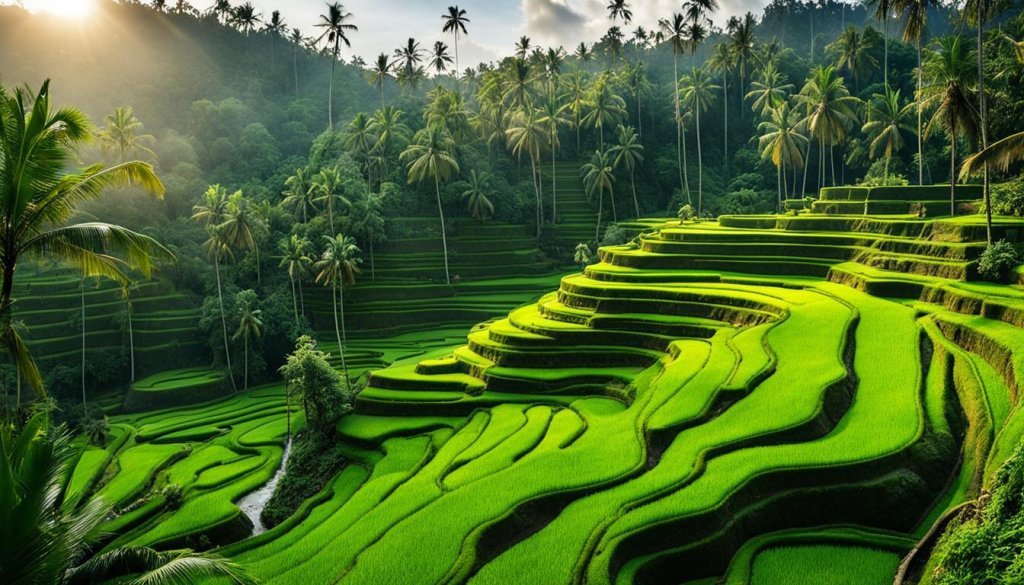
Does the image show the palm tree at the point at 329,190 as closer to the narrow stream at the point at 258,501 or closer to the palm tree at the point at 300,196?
the palm tree at the point at 300,196

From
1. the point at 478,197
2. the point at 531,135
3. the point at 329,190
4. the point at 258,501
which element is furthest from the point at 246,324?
the point at 531,135

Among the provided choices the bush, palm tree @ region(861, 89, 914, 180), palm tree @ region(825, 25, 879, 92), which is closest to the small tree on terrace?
the bush

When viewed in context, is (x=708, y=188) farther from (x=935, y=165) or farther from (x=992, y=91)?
(x=992, y=91)

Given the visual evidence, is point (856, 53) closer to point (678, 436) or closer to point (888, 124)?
point (888, 124)

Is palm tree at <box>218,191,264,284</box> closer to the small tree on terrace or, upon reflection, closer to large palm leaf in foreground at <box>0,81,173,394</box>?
the small tree on terrace

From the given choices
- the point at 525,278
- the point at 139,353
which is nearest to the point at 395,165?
the point at 525,278
